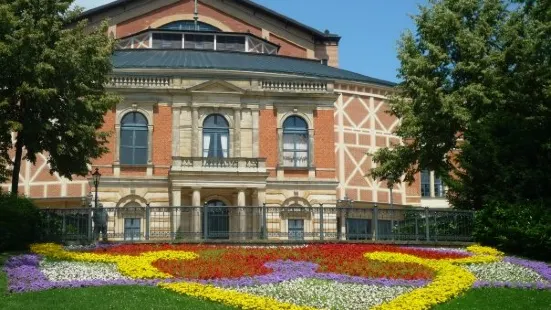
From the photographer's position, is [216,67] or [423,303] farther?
[216,67]

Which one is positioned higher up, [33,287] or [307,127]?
[307,127]

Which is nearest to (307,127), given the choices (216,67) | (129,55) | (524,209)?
(216,67)

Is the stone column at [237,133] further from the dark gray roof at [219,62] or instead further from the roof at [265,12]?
the roof at [265,12]

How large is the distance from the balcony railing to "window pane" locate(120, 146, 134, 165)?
3.50 meters

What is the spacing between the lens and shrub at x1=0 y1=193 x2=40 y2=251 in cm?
2436

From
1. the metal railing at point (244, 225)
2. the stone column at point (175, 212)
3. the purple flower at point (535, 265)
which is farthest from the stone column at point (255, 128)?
the purple flower at point (535, 265)

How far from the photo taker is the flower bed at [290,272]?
18.7 m

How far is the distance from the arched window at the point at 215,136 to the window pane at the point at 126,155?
419cm

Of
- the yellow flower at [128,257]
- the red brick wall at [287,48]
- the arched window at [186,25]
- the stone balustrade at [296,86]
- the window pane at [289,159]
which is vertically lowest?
the yellow flower at [128,257]

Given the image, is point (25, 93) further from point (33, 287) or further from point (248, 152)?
point (248, 152)

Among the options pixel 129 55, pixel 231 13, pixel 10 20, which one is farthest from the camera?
pixel 231 13

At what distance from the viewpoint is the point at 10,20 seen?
2577cm

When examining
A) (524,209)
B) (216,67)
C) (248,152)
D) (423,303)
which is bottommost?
(423,303)

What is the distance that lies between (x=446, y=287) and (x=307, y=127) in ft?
86.9
